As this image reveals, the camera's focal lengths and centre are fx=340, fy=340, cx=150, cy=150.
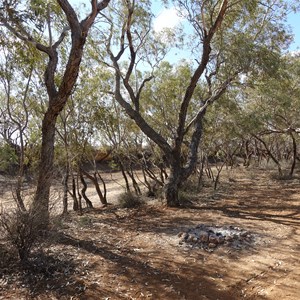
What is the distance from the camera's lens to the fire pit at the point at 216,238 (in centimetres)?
609

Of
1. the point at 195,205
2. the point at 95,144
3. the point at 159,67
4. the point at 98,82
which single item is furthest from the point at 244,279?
the point at 95,144

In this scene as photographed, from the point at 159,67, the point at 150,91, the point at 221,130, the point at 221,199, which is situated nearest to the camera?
the point at 221,199

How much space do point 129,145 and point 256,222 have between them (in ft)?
30.1

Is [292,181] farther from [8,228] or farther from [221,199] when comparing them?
[8,228]

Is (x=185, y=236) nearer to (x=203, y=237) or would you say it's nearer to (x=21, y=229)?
(x=203, y=237)

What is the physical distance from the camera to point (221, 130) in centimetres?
1582

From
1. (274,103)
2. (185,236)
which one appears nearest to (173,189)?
(185,236)

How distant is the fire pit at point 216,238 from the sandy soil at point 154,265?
0.43ft

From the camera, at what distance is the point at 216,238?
245 inches

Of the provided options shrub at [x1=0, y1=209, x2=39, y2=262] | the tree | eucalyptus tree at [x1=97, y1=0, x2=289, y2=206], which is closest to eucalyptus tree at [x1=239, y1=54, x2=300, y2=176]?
eucalyptus tree at [x1=97, y1=0, x2=289, y2=206]

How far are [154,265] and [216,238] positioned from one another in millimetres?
1463

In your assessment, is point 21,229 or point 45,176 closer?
point 21,229

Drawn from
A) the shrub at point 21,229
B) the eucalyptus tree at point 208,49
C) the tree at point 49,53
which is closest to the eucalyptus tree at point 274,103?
the eucalyptus tree at point 208,49

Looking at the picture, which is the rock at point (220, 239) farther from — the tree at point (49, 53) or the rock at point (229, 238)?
the tree at point (49, 53)
